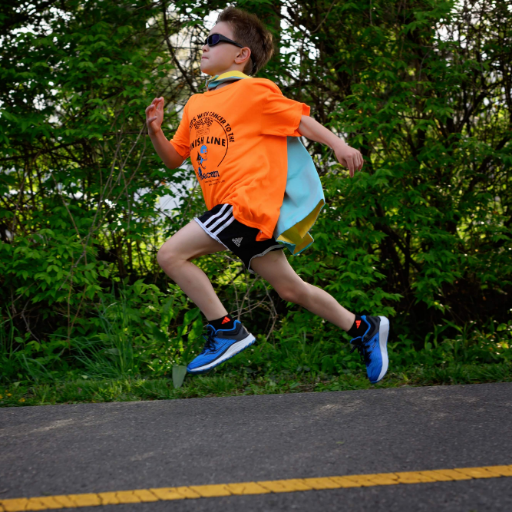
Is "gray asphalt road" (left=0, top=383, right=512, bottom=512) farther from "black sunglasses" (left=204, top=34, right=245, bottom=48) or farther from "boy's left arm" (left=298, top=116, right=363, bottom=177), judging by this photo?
"black sunglasses" (left=204, top=34, right=245, bottom=48)

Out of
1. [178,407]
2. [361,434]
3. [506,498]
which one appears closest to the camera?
[506,498]

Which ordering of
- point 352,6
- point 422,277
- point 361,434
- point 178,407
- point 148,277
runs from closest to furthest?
point 361,434 → point 178,407 → point 352,6 → point 422,277 → point 148,277

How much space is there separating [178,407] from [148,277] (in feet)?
9.98

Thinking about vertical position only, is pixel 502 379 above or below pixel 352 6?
below

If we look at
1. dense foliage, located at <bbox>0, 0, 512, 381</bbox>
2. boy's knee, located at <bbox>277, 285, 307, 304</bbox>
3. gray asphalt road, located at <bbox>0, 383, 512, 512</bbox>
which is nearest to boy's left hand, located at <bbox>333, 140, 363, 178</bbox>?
boy's knee, located at <bbox>277, 285, 307, 304</bbox>

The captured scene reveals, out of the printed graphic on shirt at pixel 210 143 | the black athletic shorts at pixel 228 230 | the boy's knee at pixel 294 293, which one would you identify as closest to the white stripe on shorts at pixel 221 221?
the black athletic shorts at pixel 228 230

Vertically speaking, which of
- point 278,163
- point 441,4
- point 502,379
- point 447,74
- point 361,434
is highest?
point 441,4

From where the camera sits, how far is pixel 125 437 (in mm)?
2764

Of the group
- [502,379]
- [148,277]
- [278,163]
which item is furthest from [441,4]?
[148,277]

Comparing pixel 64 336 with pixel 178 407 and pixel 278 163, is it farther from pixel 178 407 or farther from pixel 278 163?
pixel 278 163

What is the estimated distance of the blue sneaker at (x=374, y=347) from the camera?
3.66 m

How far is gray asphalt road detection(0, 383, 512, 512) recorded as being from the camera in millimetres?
2094

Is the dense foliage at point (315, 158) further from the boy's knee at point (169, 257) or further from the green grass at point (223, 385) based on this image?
the boy's knee at point (169, 257)

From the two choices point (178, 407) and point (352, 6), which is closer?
point (178, 407)
